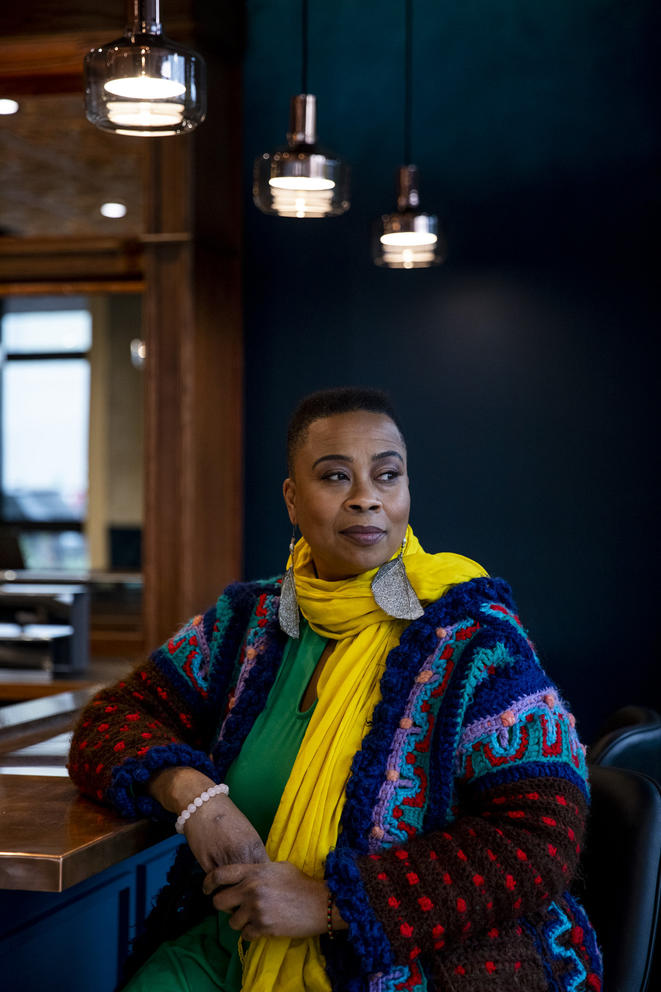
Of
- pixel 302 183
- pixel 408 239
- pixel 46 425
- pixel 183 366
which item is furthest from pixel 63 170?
pixel 46 425

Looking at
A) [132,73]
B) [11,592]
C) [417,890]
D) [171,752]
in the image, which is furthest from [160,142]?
[417,890]

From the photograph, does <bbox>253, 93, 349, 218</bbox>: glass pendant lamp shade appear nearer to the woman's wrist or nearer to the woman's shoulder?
the woman's shoulder

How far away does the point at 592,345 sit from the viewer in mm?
3746

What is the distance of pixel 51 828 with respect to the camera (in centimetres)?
143

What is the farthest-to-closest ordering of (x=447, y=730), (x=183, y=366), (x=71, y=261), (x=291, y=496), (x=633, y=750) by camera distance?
(x=71, y=261)
(x=183, y=366)
(x=633, y=750)
(x=291, y=496)
(x=447, y=730)

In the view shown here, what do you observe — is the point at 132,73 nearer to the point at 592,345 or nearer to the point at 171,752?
the point at 171,752

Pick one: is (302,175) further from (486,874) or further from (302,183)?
(486,874)

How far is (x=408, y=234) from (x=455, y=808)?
2.26m

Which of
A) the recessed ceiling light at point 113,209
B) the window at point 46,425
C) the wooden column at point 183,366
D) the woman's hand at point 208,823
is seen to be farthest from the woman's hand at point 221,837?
the window at point 46,425

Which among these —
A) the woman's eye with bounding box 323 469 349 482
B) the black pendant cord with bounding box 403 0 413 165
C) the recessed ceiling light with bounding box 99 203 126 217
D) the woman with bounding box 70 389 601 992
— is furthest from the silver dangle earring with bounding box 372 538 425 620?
the recessed ceiling light with bounding box 99 203 126 217

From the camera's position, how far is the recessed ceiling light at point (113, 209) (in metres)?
5.40

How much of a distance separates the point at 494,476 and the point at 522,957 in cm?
249

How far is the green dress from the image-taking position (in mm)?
1564

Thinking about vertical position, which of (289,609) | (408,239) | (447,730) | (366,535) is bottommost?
(447,730)
